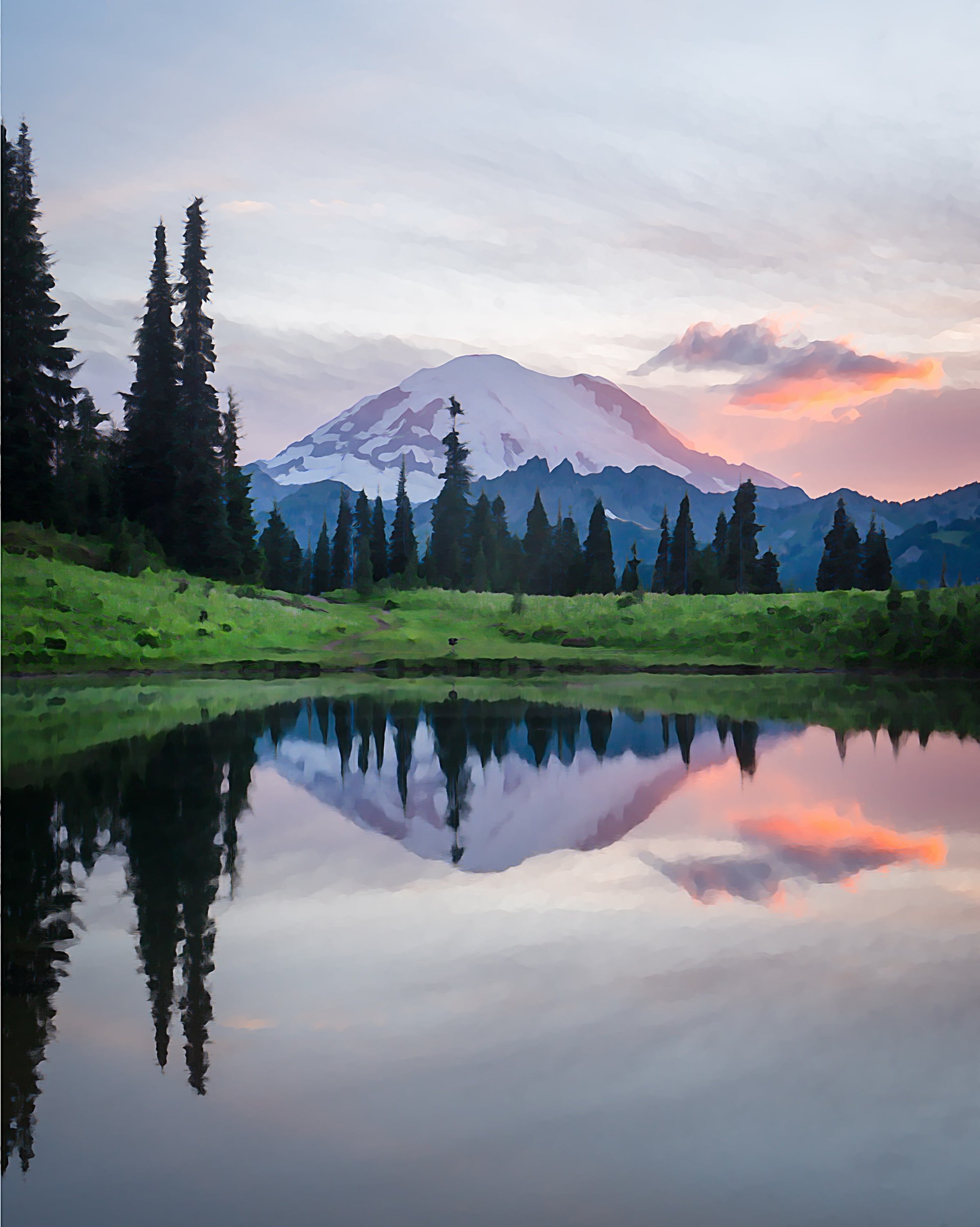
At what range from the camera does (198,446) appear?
59625 mm

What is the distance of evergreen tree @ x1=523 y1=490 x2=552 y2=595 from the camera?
4291 inches

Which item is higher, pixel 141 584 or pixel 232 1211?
pixel 141 584

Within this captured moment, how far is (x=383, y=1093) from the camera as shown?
5.10 m

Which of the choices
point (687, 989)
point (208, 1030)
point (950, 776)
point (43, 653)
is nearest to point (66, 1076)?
point (208, 1030)

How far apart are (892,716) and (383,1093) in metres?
21.9

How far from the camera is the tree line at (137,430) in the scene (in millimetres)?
50156

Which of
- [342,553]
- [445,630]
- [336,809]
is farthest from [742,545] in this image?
[336,809]

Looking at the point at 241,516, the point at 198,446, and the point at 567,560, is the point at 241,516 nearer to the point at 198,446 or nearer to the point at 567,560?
the point at 198,446

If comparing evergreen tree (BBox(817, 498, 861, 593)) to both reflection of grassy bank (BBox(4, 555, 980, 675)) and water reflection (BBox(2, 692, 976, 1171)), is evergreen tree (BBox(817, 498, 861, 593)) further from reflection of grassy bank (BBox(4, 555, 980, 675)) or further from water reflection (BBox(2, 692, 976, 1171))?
water reflection (BBox(2, 692, 976, 1171))

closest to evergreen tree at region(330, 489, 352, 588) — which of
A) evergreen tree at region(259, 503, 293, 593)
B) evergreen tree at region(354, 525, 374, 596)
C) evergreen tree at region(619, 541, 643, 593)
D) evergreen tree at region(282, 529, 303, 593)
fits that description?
evergreen tree at region(282, 529, 303, 593)

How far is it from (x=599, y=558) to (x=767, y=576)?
51.8 ft

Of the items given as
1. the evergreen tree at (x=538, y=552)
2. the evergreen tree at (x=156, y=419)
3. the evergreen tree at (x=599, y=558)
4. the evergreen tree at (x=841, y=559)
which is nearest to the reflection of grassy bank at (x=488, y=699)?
the evergreen tree at (x=156, y=419)

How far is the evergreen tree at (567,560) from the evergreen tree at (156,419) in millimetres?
46692

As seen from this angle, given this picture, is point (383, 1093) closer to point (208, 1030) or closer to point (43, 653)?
point (208, 1030)
